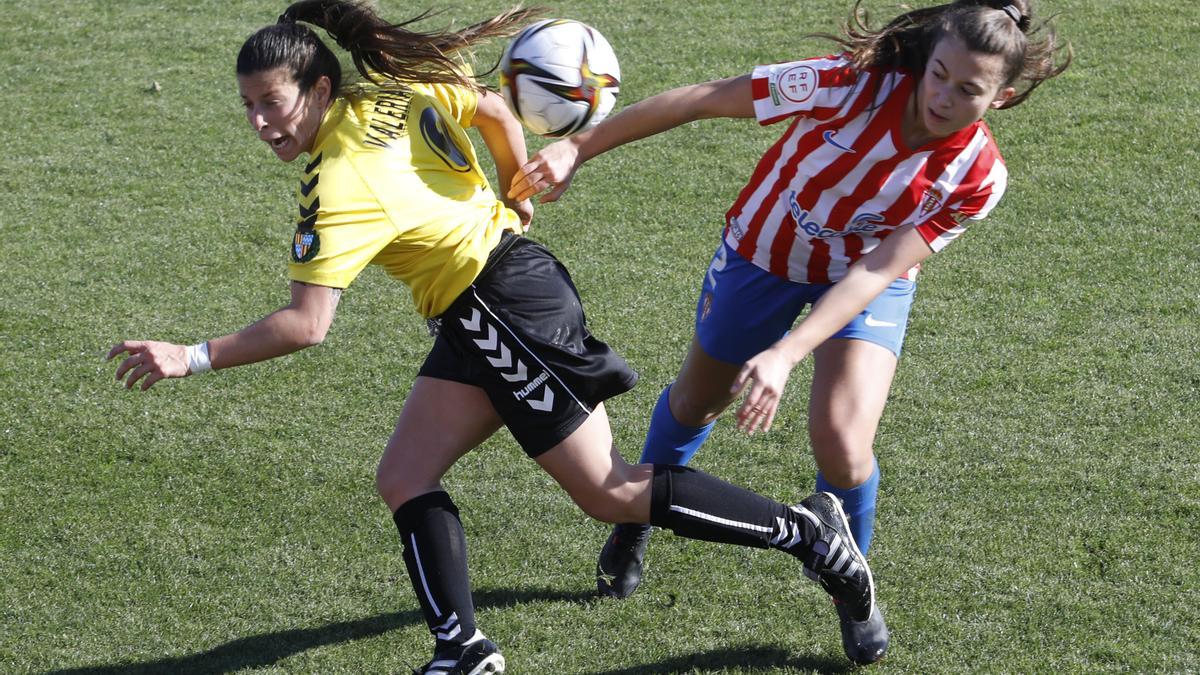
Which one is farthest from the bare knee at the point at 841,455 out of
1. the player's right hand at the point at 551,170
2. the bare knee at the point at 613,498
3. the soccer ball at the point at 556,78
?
the soccer ball at the point at 556,78

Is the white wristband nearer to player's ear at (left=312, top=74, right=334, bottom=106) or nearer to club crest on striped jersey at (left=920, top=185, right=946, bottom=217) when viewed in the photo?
player's ear at (left=312, top=74, right=334, bottom=106)

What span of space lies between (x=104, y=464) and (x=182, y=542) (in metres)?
0.62

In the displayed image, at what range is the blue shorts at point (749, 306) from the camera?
12.3ft

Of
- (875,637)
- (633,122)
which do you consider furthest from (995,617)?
(633,122)

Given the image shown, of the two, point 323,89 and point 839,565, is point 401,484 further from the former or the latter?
point 839,565

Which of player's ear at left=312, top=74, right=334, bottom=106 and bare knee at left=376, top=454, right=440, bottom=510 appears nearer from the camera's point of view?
player's ear at left=312, top=74, right=334, bottom=106

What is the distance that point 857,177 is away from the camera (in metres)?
3.50

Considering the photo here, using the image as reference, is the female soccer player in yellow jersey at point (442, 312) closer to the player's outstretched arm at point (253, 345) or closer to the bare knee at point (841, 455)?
the player's outstretched arm at point (253, 345)

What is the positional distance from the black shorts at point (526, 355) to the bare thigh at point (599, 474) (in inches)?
1.6

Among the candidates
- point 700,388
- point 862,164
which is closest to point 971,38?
point 862,164

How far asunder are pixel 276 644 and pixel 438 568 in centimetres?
73

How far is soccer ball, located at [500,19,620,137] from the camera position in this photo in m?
3.60

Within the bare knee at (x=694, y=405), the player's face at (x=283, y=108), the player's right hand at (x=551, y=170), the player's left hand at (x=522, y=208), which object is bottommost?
the bare knee at (x=694, y=405)

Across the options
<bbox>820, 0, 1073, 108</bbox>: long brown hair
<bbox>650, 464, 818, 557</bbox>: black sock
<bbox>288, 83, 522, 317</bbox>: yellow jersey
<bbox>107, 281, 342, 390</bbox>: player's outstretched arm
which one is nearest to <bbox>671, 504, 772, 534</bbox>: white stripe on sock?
<bbox>650, 464, 818, 557</bbox>: black sock
